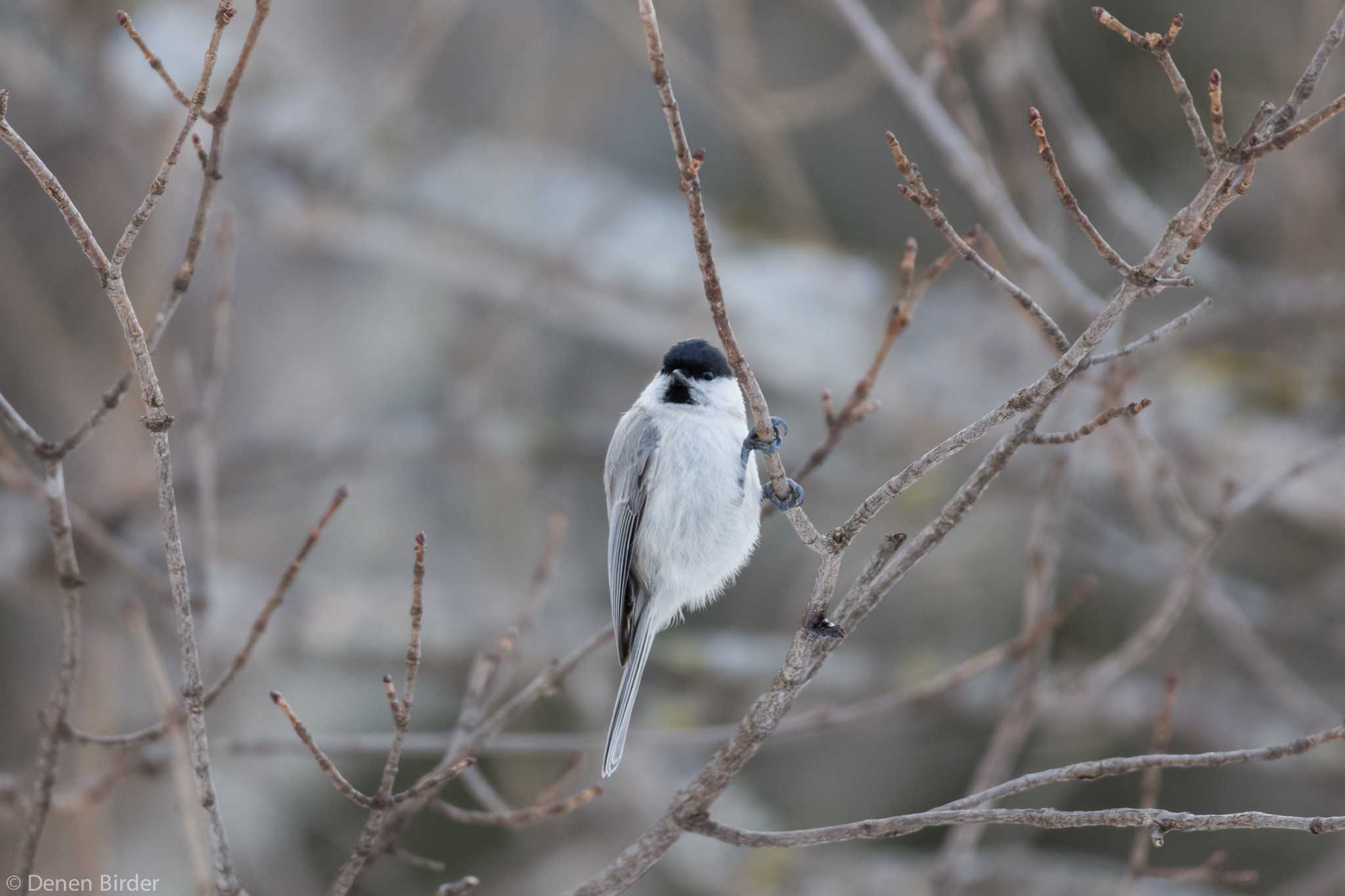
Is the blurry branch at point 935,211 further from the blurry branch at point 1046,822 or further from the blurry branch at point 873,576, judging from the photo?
the blurry branch at point 1046,822

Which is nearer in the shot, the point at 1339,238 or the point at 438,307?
the point at 1339,238

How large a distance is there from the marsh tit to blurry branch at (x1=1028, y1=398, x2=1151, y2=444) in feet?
2.39

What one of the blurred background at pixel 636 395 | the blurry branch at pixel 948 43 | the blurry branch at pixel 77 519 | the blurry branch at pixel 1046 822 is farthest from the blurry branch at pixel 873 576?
the blurry branch at pixel 77 519

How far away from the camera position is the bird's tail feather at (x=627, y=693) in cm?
186

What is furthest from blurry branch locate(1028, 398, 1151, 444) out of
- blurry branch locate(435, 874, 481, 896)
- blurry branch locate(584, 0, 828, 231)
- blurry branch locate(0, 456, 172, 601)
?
blurry branch locate(584, 0, 828, 231)

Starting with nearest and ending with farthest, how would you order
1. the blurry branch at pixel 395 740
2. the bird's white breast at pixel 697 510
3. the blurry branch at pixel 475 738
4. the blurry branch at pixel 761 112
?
the blurry branch at pixel 395 740 → the blurry branch at pixel 475 738 → the bird's white breast at pixel 697 510 → the blurry branch at pixel 761 112

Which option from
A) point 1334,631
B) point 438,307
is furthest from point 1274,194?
point 438,307

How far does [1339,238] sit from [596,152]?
3.73 metres

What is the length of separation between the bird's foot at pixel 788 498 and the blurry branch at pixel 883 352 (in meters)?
0.11

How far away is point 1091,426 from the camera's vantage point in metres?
1.34

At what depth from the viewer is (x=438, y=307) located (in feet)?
21.1

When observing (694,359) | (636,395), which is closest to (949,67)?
(694,359)

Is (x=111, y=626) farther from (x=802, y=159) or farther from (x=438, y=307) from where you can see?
(x=802, y=159)

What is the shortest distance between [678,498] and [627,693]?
420 millimetres
